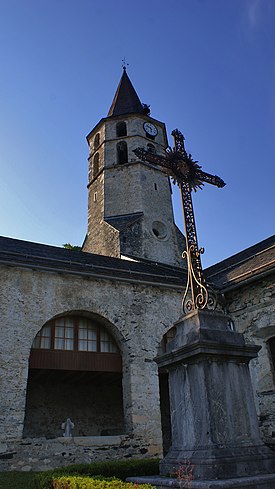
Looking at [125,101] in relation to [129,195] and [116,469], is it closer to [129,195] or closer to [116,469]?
[129,195]

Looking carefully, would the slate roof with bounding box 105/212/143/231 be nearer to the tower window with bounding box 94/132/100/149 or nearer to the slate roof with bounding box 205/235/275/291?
the slate roof with bounding box 205/235/275/291

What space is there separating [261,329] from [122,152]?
1343 centimetres

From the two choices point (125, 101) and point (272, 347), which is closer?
point (272, 347)

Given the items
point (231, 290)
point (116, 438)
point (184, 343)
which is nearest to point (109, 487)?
point (184, 343)

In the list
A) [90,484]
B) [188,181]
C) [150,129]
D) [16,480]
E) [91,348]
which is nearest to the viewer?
[90,484]

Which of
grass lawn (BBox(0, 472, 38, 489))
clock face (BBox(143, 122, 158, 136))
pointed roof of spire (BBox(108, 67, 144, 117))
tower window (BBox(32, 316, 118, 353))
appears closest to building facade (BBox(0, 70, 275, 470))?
tower window (BBox(32, 316, 118, 353))

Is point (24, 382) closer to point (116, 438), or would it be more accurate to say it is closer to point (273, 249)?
point (116, 438)

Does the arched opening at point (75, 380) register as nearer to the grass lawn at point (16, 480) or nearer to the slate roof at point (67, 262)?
the slate roof at point (67, 262)

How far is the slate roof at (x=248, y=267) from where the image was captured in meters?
11.7

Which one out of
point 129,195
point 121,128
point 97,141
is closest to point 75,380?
point 129,195

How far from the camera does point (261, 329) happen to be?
38.3ft

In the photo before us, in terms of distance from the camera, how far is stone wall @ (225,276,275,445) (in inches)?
432

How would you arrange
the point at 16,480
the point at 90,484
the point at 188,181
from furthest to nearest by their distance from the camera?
1. the point at 16,480
2. the point at 188,181
3. the point at 90,484

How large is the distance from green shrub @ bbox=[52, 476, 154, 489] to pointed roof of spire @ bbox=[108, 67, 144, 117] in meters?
20.1
